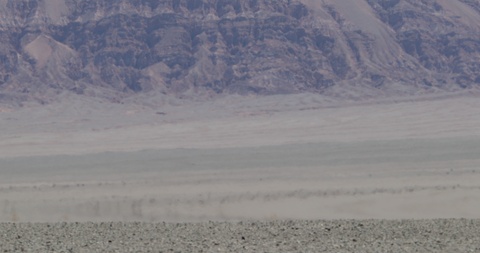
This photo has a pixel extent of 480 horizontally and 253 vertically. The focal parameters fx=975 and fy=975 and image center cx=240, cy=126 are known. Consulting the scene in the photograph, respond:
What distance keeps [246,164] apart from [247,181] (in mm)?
8912

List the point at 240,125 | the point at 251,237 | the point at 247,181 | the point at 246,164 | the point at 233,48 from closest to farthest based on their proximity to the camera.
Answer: the point at 251,237 → the point at 247,181 → the point at 246,164 → the point at 240,125 → the point at 233,48

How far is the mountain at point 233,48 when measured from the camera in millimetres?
120312

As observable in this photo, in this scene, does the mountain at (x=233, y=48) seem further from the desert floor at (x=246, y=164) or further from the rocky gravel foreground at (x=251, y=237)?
the rocky gravel foreground at (x=251, y=237)

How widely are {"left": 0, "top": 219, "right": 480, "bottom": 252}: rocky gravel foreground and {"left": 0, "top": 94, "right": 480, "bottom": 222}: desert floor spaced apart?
31.8ft

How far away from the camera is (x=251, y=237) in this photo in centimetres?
1381

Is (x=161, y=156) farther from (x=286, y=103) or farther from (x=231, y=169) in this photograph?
(x=286, y=103)

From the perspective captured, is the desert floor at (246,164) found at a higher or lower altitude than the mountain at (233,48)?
higher

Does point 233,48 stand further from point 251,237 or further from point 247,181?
point 251,237

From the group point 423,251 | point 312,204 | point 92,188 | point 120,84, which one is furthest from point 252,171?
point 120,84

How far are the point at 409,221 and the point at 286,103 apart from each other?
96.5 metres

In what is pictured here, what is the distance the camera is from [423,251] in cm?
1220

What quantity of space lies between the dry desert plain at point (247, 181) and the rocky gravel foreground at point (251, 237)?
1.1 inches

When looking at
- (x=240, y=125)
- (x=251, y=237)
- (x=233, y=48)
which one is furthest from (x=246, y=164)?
(x=233, y=48)

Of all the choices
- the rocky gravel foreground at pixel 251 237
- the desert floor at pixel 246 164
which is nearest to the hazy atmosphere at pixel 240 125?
the rocky gravel foreground at pixel 251 237
